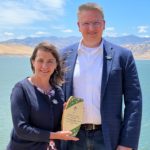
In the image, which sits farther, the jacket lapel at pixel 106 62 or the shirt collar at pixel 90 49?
the shirt collar at pixel 90 49

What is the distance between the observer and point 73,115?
276 cm

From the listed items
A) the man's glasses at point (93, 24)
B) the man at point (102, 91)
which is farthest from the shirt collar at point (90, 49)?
the man's glasses at point (93, 24)

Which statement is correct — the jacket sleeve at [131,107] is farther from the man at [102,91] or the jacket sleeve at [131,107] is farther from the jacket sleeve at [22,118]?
the jacket sleeve at [22,118]

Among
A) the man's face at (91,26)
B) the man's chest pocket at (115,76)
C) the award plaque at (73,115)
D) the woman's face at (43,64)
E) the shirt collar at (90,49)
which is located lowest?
the award plaque at (73,115)

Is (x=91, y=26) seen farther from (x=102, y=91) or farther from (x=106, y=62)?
(x=102, y=91)

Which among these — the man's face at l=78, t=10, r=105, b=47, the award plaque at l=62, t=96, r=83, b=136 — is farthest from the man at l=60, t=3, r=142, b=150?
the award plaque at l=62, t=96, r=83, b=136

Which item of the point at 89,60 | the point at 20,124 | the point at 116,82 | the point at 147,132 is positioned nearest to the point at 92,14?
the point at 89,60

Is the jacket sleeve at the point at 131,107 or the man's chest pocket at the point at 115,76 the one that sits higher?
the man's chest pocket at the point at 115,76

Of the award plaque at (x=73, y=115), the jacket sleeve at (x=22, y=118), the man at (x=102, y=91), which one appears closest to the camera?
the jacket sleeve at (x=22, y=118)

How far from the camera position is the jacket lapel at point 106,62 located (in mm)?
2941

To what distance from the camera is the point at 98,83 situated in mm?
2965

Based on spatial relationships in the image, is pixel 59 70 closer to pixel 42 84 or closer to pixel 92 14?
pixel 42 84

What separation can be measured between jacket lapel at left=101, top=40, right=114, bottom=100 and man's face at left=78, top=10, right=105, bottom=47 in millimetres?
90

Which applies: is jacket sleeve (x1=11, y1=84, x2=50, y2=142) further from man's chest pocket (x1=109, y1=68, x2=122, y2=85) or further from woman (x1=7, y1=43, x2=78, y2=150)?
man's chest pocket (x1=109, y1=68, x2=122, y2=85)
